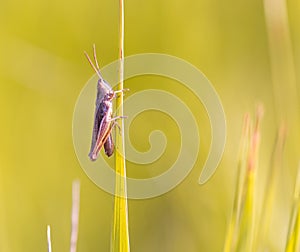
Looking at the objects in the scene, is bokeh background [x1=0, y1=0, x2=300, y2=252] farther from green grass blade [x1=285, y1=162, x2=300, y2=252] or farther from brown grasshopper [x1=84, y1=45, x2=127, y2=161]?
green grass blade [x1=285, y1=162, x2=300, y2=252]

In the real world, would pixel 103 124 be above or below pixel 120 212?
above

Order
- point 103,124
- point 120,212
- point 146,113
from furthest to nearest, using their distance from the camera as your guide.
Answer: point 146,113 → point 103,124 → point 120,212

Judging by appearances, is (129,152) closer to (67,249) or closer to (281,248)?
(67,249)

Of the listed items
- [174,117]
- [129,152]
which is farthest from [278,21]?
[129,152]

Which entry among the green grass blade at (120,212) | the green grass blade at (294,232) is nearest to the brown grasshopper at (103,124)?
the green grass blade at (120,212)

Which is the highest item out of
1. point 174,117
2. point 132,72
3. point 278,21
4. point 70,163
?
point 278,21

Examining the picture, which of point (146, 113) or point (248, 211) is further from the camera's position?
point (146, 113)

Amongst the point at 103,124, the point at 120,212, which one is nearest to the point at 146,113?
the point at 103,124

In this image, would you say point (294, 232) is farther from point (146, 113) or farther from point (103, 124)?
point (146, 113)
